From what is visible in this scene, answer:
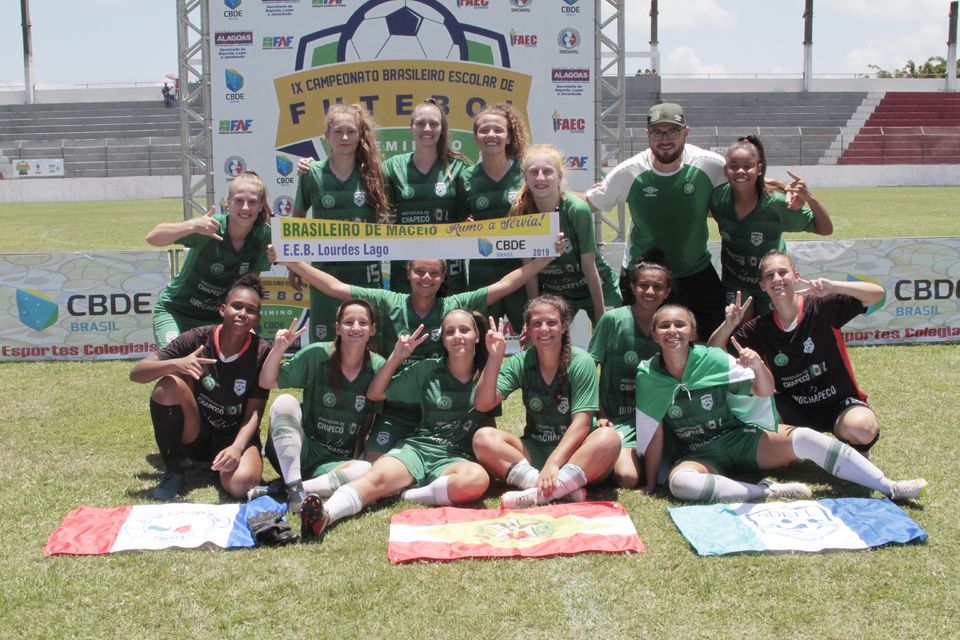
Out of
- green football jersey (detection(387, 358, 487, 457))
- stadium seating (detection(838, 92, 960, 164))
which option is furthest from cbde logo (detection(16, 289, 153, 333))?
stadium seating (detection(838, 92, 960, 164))

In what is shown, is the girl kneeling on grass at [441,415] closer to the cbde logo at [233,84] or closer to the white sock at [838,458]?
the white sock at [838,458]

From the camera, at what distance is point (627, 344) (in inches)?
192

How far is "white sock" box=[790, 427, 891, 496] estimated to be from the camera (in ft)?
13.7

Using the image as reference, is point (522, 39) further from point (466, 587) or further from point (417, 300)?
point (466, 587)

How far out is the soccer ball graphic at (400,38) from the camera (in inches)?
314

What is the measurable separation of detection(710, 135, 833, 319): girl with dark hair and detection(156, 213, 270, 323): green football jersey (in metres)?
2.81

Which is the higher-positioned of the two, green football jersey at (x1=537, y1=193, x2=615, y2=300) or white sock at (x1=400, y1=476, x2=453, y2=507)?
green football jersey at (x1=537, y1=193, x2=615, y2=300)

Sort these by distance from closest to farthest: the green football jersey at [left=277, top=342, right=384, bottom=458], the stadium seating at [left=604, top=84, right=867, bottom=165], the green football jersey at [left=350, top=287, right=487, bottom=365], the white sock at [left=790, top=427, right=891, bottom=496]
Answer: the white sock at [left=790, top=427, right=891, bottom=496] → the green football jersey at [left=277, top=342, right=384, bottom=458] → the green football jersey at [left=350, top=287, right=487, bottom=365] → the stadium seating at [left=604, top=84, right=867, bottom=165]

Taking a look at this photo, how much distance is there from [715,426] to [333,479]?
195 centimetres

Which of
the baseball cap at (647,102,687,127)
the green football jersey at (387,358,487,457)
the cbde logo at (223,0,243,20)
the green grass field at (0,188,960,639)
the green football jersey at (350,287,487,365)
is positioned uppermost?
the cbde logo at (223,0,243,20)

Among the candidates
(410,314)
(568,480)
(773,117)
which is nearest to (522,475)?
(568,480)

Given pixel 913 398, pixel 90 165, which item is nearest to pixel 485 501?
pixel 913 398

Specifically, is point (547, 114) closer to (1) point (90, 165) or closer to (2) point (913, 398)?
(2) point (913, 398)

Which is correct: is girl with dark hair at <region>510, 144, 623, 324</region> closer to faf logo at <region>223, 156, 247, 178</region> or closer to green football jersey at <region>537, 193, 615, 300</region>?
green football jersey at <region>537, 193, 615, 300</region>
